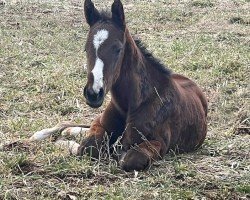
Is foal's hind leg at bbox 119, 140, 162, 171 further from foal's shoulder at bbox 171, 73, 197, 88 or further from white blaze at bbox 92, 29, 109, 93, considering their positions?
foal's shoulder at bbox 171, 73, 197, 88

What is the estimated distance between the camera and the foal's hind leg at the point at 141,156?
540cm

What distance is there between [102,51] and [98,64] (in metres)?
0.14

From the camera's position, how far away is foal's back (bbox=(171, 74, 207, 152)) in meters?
6.09

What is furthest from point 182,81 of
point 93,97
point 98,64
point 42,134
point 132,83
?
point 93,97

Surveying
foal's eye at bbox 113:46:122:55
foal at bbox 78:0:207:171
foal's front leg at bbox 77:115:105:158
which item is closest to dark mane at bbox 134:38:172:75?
foal at bbox 78:0:207:171

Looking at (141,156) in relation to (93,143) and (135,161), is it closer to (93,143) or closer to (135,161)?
(135,161)

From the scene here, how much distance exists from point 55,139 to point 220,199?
2.25m

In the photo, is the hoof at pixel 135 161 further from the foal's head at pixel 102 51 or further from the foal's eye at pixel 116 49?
the foal's eye at pixel 116 49

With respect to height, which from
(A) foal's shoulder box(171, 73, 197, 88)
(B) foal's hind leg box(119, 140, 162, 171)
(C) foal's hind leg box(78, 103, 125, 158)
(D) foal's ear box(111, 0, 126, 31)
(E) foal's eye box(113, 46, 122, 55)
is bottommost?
(B) foal's hind leg box(119, 140, 162, 171)

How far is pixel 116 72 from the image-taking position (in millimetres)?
5641

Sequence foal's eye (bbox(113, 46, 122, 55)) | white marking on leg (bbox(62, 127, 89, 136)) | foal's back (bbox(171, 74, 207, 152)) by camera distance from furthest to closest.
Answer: white marking on leg (bbox(62, 127, 89, 136)) → foal's back (bbox(171, 74, 207, 152)) → foal's eye (bbox(113, 46, 122, 55))

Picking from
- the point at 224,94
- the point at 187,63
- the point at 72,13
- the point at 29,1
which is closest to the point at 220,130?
the point at 224,94

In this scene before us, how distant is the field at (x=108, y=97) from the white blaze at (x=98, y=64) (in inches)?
26.9

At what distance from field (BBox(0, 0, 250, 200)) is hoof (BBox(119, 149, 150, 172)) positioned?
0.22ft
